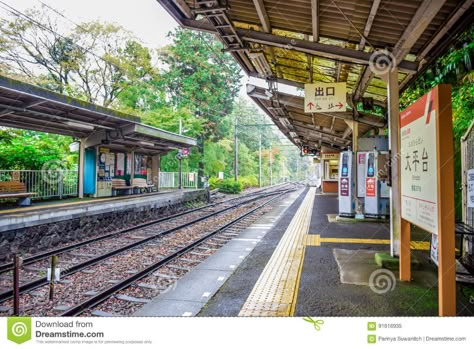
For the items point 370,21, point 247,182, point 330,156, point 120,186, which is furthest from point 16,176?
point 247,182

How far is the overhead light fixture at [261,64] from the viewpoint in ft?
16.2

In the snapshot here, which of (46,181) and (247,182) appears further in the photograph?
(247,182)

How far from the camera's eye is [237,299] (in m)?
2.95

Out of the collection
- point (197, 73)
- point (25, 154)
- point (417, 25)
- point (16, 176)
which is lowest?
point (16, 176)

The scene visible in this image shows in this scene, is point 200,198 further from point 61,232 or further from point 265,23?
point 265,23

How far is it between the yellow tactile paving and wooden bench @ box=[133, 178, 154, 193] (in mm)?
8678

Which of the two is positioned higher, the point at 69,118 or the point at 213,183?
the point at 69,118

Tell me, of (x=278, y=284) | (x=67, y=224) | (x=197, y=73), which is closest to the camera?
(x=278, y=284)

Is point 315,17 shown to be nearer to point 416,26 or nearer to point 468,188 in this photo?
point 416,26

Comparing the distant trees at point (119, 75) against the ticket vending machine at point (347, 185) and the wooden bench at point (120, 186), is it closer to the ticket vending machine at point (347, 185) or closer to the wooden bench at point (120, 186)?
the wooden bench at point (120, 186)

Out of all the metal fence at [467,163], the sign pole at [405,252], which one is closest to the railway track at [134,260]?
the sign pole at [405,252]

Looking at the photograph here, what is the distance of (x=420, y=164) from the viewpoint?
2.51 m

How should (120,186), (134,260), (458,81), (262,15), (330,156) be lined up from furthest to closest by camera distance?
(330,156) < (120,186) < (458,81) < (134,260) < (262,15)

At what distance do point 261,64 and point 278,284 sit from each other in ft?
12.3
